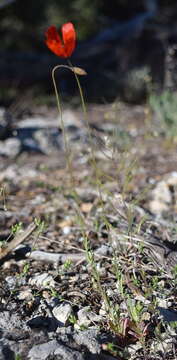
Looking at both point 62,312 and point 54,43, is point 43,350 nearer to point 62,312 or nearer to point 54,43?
point 62,312

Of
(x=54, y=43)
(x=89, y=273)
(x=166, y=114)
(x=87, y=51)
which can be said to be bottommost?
(x=87, y=51)

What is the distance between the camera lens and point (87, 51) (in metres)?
7.97

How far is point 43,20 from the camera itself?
805cm

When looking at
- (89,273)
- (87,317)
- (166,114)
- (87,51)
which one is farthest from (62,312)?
(87,51)

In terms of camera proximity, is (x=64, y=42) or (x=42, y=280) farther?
(x=42, y=280)

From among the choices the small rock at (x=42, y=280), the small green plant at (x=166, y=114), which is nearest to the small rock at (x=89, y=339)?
the small rock at (x=42, y=280)

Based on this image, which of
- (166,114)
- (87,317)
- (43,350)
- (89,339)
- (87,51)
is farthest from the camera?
(87,51)

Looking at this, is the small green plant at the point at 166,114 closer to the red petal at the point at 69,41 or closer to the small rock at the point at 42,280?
the small rock at the point at 42,280

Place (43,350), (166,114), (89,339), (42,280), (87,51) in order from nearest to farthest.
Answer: (43,350), (89,339), (42,280), (166,114), (87,51)

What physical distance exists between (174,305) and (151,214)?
3.47ft

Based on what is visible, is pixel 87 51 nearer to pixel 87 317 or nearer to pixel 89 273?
pixel 89 273

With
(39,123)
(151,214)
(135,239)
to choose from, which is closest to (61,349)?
(135,239)

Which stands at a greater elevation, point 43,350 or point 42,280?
point 43,350

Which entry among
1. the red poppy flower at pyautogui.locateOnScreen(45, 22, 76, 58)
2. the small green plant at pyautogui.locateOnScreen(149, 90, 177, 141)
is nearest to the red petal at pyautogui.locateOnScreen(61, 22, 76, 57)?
the red poppy flower at pyautogui.locateOnScreen(45, 22, 76, 58)
